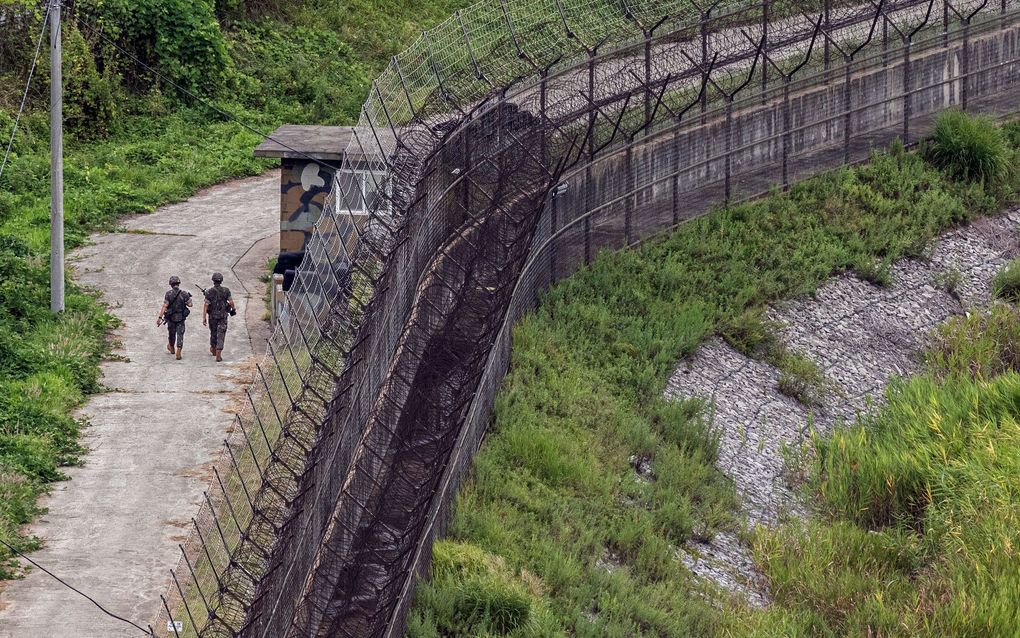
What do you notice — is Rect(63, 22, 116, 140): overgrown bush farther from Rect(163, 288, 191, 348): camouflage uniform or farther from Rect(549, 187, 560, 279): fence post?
Rect(549, 187, 560, 279): fence post

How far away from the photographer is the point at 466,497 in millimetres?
14375

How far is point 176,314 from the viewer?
1709cm

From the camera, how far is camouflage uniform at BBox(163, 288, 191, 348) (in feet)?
55.7


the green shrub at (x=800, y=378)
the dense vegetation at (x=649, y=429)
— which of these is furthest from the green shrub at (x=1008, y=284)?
the green shrub at (x=800, y=378)

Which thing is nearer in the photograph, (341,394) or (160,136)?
(341,394)

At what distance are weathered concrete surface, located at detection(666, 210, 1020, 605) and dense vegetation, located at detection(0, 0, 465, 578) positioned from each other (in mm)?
7087

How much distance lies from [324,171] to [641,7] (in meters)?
6.52

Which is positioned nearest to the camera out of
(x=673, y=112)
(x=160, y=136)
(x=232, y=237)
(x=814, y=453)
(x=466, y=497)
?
(x=466, y=497)

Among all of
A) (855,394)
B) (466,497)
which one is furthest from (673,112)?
(466,497)

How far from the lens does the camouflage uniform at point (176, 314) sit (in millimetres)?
16969

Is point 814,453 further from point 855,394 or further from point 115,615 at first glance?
point 115,615

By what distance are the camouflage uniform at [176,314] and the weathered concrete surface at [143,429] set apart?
0.27m

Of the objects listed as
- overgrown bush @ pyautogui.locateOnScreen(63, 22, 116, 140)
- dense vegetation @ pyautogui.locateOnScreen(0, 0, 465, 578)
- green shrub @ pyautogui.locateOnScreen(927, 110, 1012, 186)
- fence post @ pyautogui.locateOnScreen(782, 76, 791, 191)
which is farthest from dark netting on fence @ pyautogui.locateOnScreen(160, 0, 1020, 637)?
overgrown bush @ pyautogui.locateOnScreen(63, 22, 116, 140)

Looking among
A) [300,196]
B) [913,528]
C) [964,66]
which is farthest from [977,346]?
[300,196]
